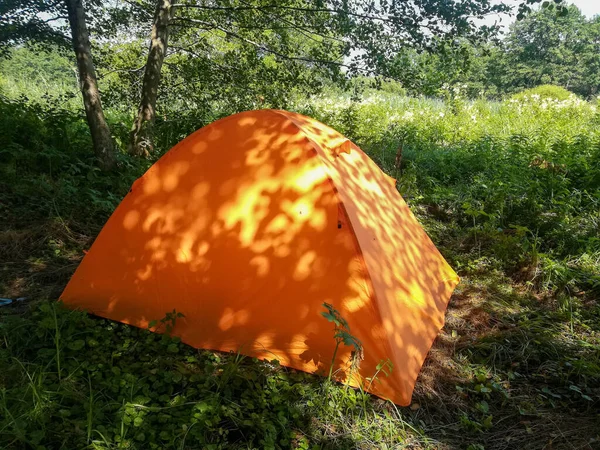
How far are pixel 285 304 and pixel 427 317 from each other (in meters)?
1.08

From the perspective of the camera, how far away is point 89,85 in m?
4.50

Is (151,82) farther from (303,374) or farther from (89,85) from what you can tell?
(303,374)

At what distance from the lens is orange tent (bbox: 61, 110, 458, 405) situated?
234 cm

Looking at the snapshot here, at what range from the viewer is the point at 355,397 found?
7.14ft

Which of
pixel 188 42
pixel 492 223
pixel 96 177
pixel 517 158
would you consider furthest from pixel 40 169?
pixel 517 158

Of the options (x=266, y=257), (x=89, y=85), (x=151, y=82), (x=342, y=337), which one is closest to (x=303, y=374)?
(x=342, y=337)

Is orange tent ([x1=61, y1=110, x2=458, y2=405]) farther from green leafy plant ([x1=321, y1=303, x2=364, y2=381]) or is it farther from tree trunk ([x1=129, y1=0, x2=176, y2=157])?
tree trunk ([x1=129, y1=0, x2=176, y2=157])

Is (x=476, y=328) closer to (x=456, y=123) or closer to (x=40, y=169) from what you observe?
(x=40, y=169)

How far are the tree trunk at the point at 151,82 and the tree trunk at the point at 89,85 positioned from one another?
55cm

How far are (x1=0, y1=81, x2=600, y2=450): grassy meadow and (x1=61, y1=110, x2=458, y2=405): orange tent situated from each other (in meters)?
0.16

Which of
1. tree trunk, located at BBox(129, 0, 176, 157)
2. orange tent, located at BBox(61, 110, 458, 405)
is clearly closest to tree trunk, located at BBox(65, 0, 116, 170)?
tree trunk, located at BBox(129, 0, 176, 157)

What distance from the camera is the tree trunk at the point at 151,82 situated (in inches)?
193

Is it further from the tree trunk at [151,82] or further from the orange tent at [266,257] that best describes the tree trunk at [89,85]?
the orange tent at [266,257]

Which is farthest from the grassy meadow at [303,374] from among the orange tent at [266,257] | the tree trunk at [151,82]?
the tree trunk at [151,82]
